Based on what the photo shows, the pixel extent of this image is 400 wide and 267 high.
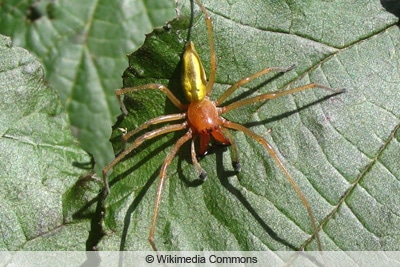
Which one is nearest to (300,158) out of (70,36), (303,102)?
(303,102)

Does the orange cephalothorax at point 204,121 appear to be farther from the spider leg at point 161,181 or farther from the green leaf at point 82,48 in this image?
the green leaf at point 82,48

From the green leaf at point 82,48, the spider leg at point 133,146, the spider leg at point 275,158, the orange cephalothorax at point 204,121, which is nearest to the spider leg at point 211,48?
the orange cephalothorax at point 204,121

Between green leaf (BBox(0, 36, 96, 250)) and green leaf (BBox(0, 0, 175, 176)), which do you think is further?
green leaf (BBox(0, 0, 175, 176))

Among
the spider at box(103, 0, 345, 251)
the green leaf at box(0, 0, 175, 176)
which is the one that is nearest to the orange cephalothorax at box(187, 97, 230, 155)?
the spider at box(103, 0, 345, 251)

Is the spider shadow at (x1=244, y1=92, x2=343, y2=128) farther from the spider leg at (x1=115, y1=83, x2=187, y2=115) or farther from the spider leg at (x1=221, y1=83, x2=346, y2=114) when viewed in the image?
the spider leg at (x1=115, y1=83, x2=187, y2=115)

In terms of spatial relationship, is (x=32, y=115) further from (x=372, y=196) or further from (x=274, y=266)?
(x=372, y=196)

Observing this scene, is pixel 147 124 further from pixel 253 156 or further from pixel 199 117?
pixel 253 156

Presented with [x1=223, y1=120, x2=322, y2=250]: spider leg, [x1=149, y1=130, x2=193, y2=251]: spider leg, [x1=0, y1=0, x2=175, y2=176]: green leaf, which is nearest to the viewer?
[x1=223, y1=120, x2=322, y2=250]: spider leg
